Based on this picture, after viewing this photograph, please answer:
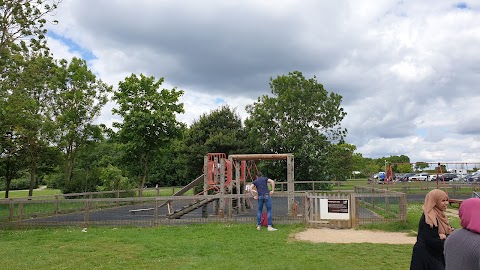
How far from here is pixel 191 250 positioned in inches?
363

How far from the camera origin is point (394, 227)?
40.0ft

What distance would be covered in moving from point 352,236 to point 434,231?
6989 mm

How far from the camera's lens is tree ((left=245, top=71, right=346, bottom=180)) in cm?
3422

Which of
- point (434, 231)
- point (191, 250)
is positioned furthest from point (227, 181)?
point (434, 231)

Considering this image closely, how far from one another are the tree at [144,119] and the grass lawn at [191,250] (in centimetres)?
1359

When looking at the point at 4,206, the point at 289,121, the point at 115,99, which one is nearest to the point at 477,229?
the point at 4,206

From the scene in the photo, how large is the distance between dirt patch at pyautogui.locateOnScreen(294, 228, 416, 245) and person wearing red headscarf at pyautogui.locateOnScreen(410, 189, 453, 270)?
5.92 meters

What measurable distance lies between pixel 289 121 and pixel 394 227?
2358 centimetres

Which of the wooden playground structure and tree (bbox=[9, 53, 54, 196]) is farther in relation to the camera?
tree (bbox=[9, 53, 54, 196])

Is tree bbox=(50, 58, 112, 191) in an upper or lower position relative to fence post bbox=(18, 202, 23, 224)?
upper

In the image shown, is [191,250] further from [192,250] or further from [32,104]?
[32,104]

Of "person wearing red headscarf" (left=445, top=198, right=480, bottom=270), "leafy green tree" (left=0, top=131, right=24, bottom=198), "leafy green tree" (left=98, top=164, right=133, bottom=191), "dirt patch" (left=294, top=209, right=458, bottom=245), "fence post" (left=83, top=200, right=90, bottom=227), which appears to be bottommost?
"dirt patch" (left=294, top=209, right=458, bottom=245)

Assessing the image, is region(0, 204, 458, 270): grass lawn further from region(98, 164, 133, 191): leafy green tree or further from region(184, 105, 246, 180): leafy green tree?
region(184, 105, 246, 180): leafy green tree

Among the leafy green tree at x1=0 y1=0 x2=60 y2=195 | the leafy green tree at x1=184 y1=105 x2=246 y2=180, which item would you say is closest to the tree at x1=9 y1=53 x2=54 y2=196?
the leafy green tree at x1=0 y1=0 x2=60 y2=195
